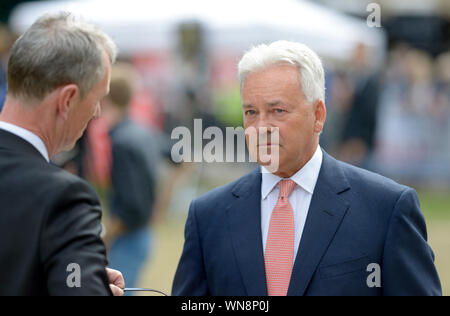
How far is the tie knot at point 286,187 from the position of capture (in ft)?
9.62

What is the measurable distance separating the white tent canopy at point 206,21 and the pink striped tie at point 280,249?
35.1 ft

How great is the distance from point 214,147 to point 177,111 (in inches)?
51.9

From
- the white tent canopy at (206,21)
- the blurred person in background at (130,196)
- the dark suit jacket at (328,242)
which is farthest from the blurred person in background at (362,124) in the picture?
the dark suit jacket at (328,242)

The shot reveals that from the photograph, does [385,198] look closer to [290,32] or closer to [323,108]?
[323,108]

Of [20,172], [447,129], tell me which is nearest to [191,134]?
[447,129]

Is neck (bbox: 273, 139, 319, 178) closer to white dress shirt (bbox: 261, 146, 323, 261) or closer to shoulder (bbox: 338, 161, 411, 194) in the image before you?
white dress shirt (bbox: 261, 146, 323, 261)

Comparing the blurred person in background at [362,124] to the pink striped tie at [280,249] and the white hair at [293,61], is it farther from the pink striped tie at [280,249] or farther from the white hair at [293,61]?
the pink striped tie at [280,249]

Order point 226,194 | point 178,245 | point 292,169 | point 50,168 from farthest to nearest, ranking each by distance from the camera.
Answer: point 178,245, point 226,194, point 292,169, point 50,168

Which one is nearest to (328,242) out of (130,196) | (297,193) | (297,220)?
(297,220)

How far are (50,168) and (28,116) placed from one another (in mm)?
220

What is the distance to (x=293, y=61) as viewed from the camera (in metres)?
2.97

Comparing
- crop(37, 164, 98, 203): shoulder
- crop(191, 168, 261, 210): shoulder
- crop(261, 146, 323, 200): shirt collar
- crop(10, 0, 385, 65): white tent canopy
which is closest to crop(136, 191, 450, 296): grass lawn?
crop(10, 0, 385, 65): white tent canopy

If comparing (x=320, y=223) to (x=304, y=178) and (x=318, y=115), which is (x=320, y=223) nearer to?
(x=304, y=178)

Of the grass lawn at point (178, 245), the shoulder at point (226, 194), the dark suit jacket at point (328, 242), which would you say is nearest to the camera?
the dark suit jacket at point (328, 242)
